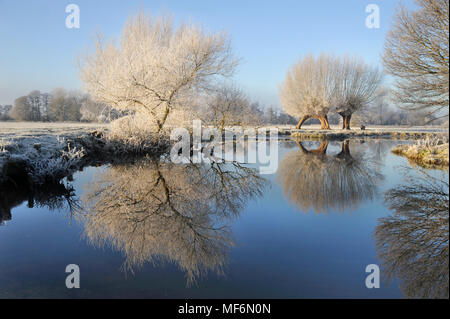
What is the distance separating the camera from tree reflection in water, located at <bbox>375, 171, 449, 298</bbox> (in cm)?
293

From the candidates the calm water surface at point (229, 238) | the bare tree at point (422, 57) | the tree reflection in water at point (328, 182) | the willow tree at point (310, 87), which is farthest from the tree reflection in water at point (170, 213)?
the willow tree at point (310, 87)

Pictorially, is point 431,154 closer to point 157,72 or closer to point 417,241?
point 417,241

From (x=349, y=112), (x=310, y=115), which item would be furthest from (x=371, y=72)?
(x=310, y=115)

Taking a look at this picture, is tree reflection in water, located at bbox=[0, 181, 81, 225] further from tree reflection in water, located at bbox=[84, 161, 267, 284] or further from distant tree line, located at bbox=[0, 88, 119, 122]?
distant tree line, located at bbox=[0, 88, 119, 122]

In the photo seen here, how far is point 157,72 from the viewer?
12492 mm

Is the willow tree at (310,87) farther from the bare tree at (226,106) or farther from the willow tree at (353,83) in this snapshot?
the bare tree at (226,106)

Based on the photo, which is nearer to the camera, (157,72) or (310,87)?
(157,72)

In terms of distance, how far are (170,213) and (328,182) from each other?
14.1ft

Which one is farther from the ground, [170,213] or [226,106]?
[226,106]

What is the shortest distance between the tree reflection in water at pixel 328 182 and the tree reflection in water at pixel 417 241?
76 cm

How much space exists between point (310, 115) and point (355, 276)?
3044cm

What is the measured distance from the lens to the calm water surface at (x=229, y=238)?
2994 millimetres

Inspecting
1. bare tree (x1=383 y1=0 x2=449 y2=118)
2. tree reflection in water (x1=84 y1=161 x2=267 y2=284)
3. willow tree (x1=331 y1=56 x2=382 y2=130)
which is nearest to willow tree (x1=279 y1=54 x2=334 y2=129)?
willow tree (x1=331 y1=56 x2=382 y2=130)

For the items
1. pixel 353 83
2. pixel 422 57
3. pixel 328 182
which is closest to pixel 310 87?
pixel 353 83
